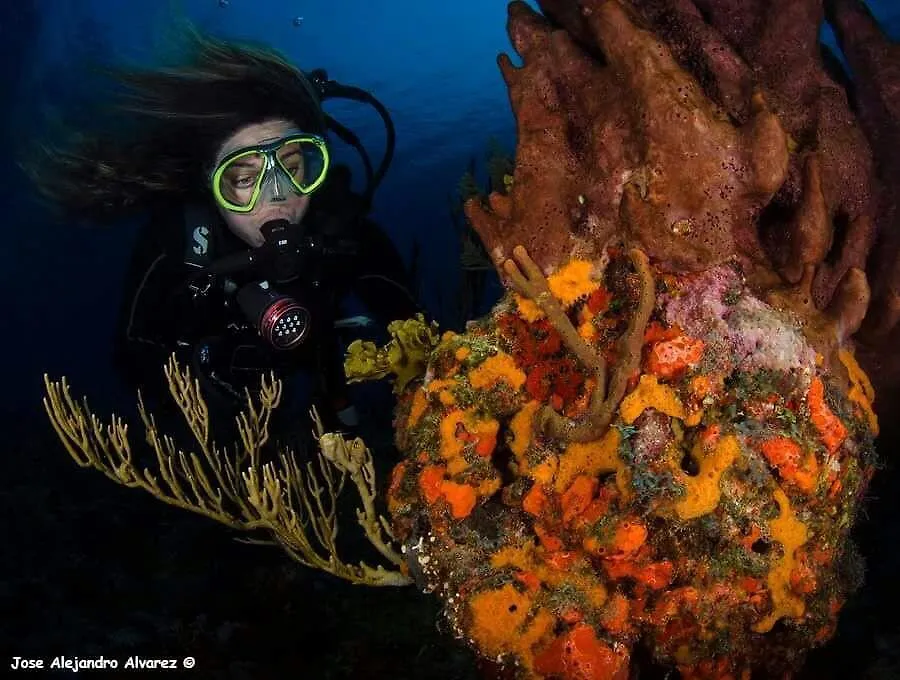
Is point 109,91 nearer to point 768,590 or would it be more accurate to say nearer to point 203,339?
point 203,339

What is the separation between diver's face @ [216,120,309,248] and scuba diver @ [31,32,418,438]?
0.01 m

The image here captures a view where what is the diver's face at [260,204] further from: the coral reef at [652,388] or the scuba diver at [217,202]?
the coral reef at [652,388]

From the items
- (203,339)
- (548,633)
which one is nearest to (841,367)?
(548,633)

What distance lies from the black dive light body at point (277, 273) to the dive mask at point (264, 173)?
0.37 meters

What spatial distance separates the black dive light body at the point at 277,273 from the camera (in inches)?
166

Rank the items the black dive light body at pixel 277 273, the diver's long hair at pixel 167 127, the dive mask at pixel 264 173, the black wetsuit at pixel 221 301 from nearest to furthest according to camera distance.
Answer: the black dive light body at pixel 277 273, the dive mask at pixel 264 173, the diver's long hair at pixel 167 127, the black wetsuit at pixel 221 301

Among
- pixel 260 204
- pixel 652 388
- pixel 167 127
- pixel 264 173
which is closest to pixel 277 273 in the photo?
pixel 260 204

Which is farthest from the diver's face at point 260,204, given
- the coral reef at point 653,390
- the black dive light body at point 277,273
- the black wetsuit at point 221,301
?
the coral reef at point 653,390

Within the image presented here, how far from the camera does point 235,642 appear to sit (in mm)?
4383

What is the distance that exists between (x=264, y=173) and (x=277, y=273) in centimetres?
86

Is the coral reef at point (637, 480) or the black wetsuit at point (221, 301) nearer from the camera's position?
the coral reef at point (637, 480)

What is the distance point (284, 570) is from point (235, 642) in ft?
2.37

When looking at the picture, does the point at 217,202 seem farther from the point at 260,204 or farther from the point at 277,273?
the point at 277,273

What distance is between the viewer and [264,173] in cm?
485
